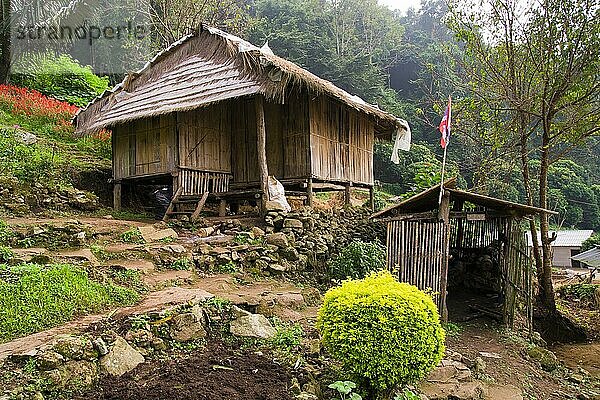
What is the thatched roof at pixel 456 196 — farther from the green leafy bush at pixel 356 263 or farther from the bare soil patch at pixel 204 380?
the bare soil patch at pixel 204 380

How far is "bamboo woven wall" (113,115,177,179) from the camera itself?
12.3 meters

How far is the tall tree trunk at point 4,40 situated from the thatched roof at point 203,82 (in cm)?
832

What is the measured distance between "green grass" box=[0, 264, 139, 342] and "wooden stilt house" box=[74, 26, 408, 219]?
5.33 m

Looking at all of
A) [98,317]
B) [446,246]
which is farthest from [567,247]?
[98,317]

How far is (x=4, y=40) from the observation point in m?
20.1

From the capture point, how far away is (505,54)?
13688 mm

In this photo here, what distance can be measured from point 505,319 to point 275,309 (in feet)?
18.9

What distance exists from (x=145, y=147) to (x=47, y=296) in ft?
28.1

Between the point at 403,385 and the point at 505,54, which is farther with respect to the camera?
the point at 505,54

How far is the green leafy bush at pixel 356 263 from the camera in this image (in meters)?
9.91

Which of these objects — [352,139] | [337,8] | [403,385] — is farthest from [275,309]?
[337,8]

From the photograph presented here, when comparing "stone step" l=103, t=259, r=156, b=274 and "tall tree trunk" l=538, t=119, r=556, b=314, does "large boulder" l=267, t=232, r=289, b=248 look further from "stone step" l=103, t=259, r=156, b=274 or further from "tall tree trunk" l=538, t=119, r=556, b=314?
"tall tree trunk" l=538, t=119, r=556, b=314

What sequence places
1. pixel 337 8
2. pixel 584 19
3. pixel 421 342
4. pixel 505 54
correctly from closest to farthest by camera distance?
pixel 421 342 → pixel 584 19 → pixel 505 54 → pixel 337 8

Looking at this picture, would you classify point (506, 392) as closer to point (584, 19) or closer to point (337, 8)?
point (584, 19)
